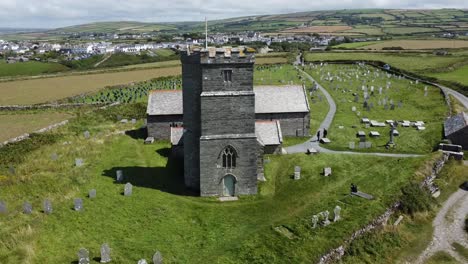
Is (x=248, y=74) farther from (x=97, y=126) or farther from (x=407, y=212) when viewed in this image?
(x=97, y=126)

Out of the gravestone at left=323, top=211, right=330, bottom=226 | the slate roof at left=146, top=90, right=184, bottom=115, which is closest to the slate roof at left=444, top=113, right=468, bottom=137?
the gravestone at left=323, top=211, right=330, bottom=226

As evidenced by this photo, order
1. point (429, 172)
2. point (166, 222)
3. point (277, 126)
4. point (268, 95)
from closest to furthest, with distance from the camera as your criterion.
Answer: point (166, 222) < point (429, 172) < point (277, 126) < point (268, 95)

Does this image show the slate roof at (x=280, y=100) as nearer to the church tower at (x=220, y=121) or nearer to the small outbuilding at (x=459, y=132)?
the small outbuilding at (x=459, y=132)

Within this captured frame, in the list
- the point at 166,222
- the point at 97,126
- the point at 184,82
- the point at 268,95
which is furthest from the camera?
the point at 97,126

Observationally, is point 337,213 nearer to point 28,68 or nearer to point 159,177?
point 159,177

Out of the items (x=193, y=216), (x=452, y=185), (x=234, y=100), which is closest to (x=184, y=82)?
(x=234, y=100)

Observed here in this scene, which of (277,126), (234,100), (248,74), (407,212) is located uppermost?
(248,74)

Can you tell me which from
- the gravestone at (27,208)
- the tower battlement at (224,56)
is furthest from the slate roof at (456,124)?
the gravestone at (27,208)
